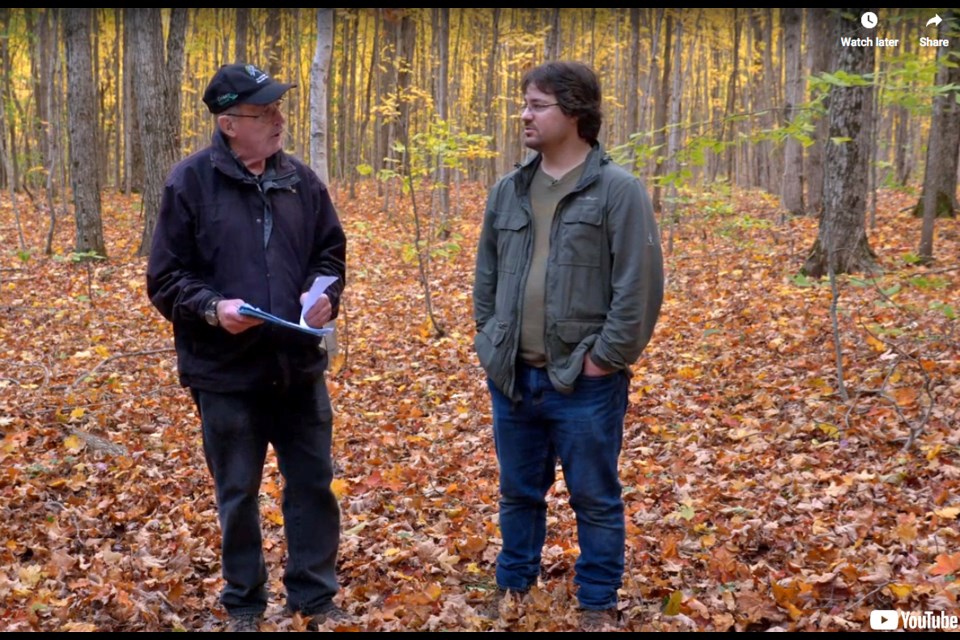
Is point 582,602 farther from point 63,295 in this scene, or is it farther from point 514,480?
point 63,295

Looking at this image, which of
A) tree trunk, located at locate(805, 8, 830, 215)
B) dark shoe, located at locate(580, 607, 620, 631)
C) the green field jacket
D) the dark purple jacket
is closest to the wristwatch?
the dark purple jacket

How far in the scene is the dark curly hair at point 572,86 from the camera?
315 cm

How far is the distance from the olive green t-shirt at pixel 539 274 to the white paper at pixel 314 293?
81 cm

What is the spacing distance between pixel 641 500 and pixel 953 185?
11.8 metres

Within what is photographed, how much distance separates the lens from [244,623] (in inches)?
131

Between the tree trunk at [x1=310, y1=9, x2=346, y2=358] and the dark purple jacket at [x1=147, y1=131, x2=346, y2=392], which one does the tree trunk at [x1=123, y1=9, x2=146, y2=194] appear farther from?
the dark purple jacket at [x1=147, y1=131, x2=346, y2=392]

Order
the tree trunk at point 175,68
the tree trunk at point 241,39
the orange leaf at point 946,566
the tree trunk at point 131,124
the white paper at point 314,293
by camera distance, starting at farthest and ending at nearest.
A: 1. the tree trunk at point 131,124
2. the tree trunk at point 241,39
3. the tree trunk at point 175,68
4. the orange leaf at point 946,566
5. the white paper at point 314,293

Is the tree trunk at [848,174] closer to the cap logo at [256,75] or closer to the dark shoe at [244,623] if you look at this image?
the cap logo at [256,75]

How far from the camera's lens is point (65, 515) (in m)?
4.88

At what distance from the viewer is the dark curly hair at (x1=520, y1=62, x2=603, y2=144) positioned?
3.15m

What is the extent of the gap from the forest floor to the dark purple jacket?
44.6 inches

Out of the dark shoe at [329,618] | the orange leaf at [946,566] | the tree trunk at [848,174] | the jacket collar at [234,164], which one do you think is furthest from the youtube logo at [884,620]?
the tree trunk at [848,174]

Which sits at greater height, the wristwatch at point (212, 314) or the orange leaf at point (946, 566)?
the wristwatch at point (212, 314)
